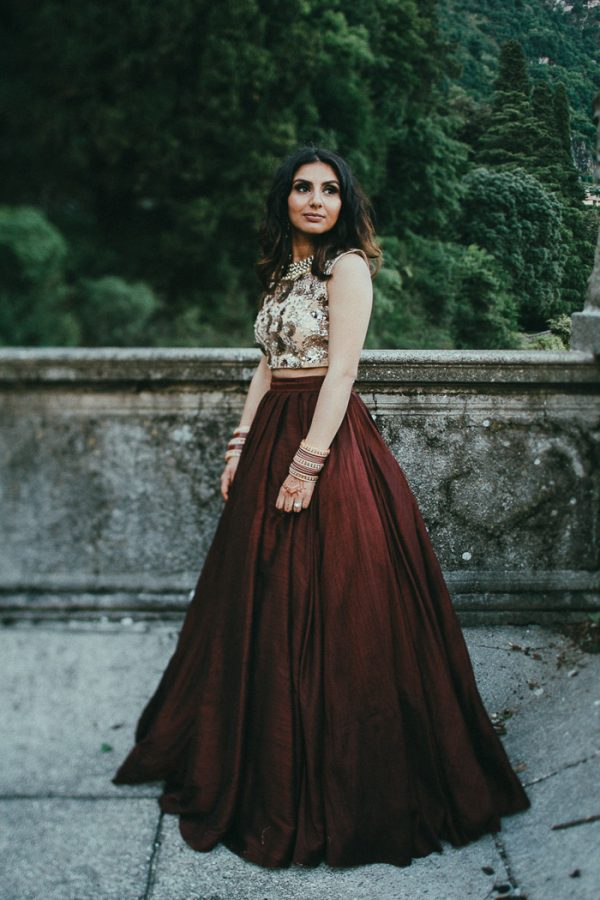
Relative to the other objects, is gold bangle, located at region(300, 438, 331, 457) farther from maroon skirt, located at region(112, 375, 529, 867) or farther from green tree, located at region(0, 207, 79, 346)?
green tree, located at region(0, 207, 79, 346)

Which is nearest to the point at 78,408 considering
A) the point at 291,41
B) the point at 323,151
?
the point at 323,151

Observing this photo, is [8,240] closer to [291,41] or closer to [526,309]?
[291,41]

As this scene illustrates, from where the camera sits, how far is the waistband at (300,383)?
80.0 inches

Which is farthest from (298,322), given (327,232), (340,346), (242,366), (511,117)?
(511,117)

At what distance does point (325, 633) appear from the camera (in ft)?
6.20

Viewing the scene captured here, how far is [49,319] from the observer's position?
26.9ft

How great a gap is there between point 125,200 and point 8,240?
184 cm

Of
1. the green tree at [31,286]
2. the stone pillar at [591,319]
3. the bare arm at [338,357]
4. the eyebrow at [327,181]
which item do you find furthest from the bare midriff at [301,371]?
the green tree at [31,286]

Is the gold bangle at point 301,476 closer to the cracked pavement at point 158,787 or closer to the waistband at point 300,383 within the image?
the waistband at point 300,383

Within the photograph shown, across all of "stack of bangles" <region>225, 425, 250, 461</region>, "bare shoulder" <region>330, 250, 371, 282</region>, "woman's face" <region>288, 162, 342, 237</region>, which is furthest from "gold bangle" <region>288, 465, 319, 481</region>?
"woman's face" <region>288, 162, 342, 237</region>

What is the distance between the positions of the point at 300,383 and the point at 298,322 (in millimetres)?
179

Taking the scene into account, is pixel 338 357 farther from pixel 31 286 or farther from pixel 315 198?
pixel 31 286

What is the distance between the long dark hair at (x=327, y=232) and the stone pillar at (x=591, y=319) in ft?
3.27

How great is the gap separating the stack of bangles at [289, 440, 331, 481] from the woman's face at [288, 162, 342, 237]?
591 millimetres
